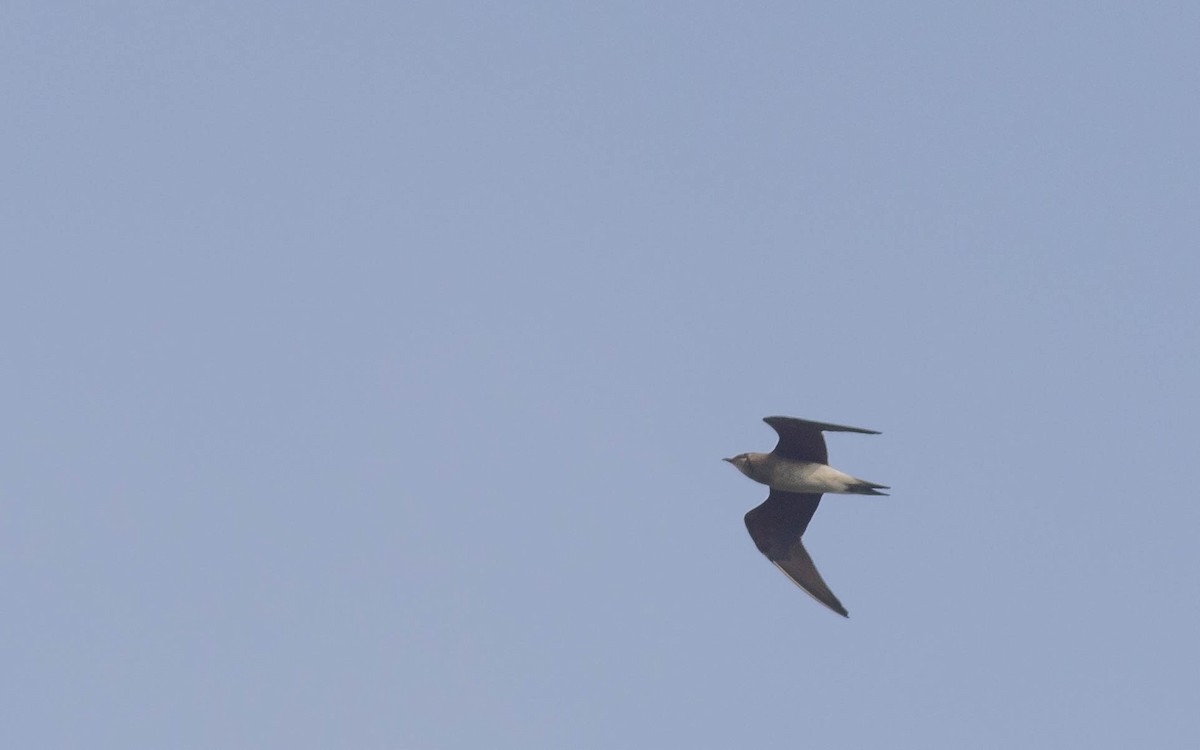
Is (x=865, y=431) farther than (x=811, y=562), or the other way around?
(x=811, y=562)

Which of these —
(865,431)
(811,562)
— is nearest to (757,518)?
Answer: (811,562)

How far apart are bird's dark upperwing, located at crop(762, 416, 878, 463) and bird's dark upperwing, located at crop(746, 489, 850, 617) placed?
1.99 m

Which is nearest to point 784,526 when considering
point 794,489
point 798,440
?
point 794,489

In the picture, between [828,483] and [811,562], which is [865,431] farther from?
[811,562]

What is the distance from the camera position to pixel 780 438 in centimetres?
2945

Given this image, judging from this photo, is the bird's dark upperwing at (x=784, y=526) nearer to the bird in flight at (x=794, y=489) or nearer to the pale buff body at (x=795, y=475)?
the bird in flight at (x=794, y=489)

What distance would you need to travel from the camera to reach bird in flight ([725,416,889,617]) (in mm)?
28875

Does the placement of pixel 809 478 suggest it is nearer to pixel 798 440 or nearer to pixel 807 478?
pixel 807 478

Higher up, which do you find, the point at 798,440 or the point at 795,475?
the point at 798,440

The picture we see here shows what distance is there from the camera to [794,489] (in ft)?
98.7

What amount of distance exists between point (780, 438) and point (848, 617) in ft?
13.0

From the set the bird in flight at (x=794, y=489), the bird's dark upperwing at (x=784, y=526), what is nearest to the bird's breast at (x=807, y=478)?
the bird in flight at (x=794, y=489)

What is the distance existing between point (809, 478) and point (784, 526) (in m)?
2.49

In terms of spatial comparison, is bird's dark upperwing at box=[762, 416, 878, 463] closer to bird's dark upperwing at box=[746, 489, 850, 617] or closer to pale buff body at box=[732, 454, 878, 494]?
pale buff body at box=[732, 454, 878, 494]
